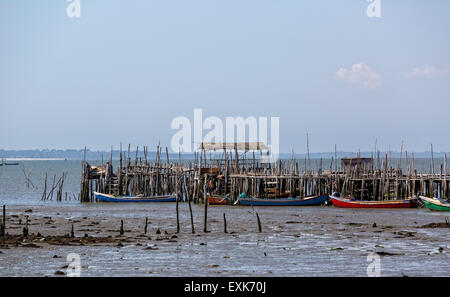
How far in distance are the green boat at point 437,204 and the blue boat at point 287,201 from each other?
23.8ft

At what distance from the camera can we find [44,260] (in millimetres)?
22422

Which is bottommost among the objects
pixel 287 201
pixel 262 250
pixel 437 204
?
pixel 262 250

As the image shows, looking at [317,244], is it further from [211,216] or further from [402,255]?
[211,216]

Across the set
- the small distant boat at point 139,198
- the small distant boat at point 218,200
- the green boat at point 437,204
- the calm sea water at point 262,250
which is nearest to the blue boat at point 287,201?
the small distant boat at point 218,200

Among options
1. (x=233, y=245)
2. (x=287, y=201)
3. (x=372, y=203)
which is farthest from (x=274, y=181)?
(x=233, y=245)

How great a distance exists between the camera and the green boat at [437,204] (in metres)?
41.1

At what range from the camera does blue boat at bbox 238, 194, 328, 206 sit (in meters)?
46.4

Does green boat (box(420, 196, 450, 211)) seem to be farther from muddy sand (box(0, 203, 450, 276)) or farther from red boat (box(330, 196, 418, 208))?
red boat (box(330, 196, 418, 208))

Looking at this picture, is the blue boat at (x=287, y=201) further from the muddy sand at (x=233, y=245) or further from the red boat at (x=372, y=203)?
the muddy sand at (x=233, y=245)

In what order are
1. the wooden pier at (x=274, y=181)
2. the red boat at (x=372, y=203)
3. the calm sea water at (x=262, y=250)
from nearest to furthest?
the calm sea water at (x=262, y=250)
the red boat at (x=372, y=203)
the wooden pier at (x=274, y=181)

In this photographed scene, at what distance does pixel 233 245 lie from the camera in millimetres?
26375

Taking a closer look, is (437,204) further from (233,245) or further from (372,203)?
(233,245)

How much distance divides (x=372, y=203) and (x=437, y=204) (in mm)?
4066
